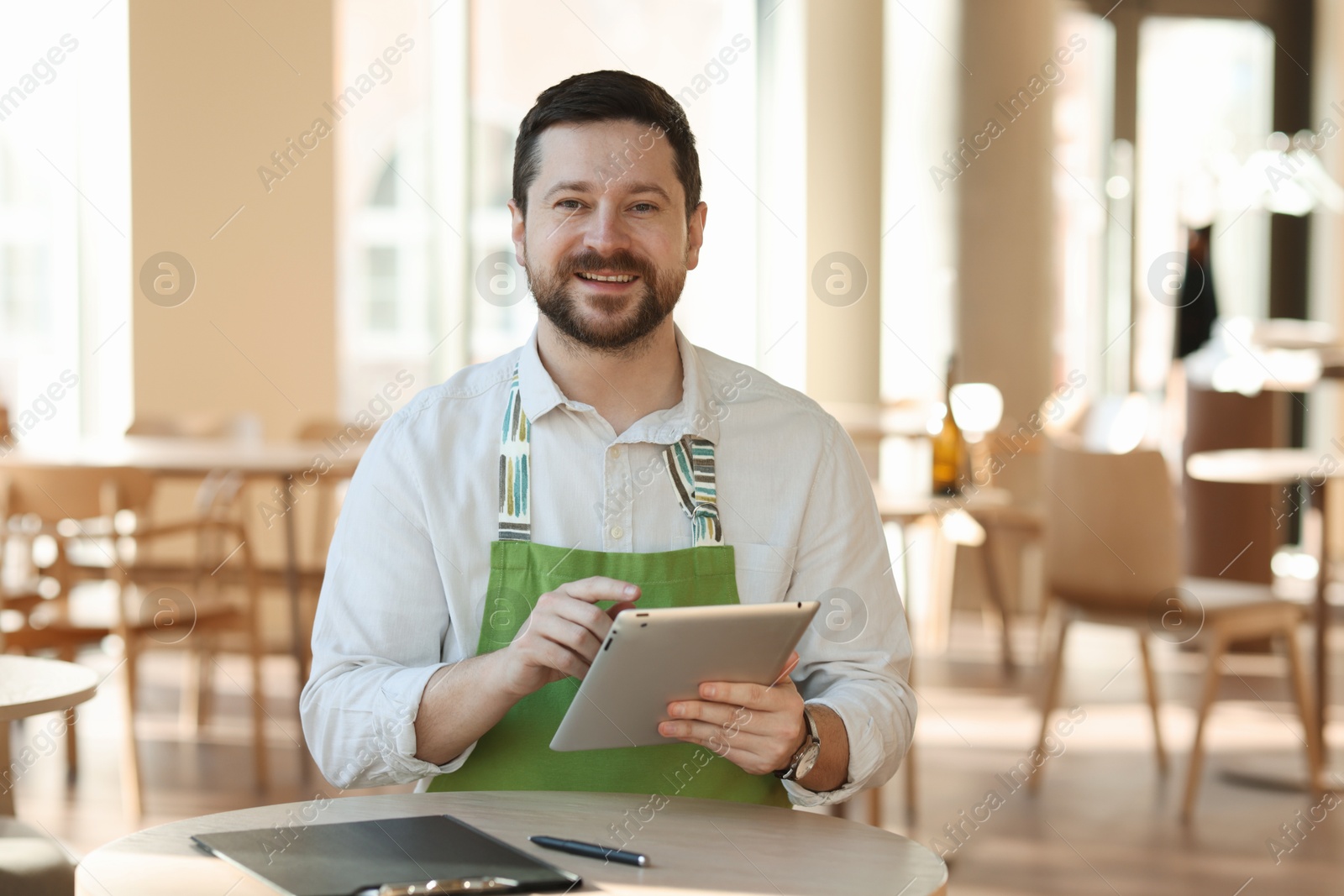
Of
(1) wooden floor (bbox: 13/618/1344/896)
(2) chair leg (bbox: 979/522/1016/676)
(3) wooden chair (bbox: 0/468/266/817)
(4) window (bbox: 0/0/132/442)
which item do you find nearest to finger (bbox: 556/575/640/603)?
(1) wooden floor (bbox: 13/618/1344/896)

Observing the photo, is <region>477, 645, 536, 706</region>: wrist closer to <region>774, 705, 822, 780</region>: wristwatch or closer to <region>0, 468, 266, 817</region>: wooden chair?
<region>774, 705, 822, 780</region>: wristwatch

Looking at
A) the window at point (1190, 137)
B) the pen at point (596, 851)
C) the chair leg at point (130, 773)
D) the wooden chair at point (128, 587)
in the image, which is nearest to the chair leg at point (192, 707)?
the wooden chair at point (128, 587)

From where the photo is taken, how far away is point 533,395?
173 cm

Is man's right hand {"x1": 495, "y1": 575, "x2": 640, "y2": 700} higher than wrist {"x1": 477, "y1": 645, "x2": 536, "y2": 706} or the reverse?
higher

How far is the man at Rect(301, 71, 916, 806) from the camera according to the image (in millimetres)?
1576

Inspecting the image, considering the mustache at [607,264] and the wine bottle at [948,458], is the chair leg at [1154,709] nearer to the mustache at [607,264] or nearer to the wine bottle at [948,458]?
the wine bottle at [948,458]

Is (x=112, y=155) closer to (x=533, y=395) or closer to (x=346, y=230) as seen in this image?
(x=346, y=230)

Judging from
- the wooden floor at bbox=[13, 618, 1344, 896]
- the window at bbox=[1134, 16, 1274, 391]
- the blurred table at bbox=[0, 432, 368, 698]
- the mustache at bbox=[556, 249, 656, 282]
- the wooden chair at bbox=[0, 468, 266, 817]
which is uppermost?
the window at bbox=[1134, 16, 1274, 391]

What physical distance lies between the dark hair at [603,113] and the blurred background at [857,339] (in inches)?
79.1

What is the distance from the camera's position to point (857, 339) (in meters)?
7.02

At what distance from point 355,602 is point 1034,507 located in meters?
4.67

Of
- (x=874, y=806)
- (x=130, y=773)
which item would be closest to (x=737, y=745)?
(x=874, y=806)

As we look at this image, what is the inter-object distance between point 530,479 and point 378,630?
0.25m

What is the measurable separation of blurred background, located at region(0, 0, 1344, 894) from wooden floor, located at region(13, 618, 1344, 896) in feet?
Answer: 0.07
